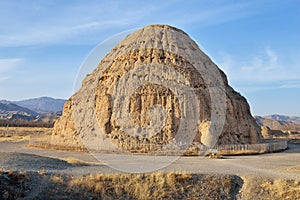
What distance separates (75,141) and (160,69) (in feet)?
28.6

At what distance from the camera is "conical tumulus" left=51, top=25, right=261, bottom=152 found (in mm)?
28297

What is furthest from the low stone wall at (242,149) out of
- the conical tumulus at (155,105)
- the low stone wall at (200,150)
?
the conical tumulus at (155,105)

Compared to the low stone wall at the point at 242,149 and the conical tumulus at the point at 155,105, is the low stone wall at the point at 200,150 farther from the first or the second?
the conical tumulus at the point at 155,105

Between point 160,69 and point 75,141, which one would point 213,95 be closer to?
point 160,69

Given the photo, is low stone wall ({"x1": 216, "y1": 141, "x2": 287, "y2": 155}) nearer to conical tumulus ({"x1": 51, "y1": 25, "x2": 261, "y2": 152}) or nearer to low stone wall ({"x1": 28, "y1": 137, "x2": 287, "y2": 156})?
low stone wall ({"x1": 28, "y1": 137, "x2": 287, "y2": 156})

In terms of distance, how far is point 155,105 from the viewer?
29.1 m

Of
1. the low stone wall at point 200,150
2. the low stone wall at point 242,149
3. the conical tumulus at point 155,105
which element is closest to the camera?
the low stone wall at point 200,150

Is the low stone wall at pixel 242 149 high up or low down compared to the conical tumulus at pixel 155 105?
down

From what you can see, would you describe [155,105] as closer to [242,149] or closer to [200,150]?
[200,150]

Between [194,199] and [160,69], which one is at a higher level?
[160,69]

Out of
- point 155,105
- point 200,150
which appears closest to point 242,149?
point 200,150

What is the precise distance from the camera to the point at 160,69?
31109mm

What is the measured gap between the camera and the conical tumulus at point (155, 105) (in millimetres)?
28297

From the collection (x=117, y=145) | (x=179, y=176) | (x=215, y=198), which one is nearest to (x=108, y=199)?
(x=179, y=176)
